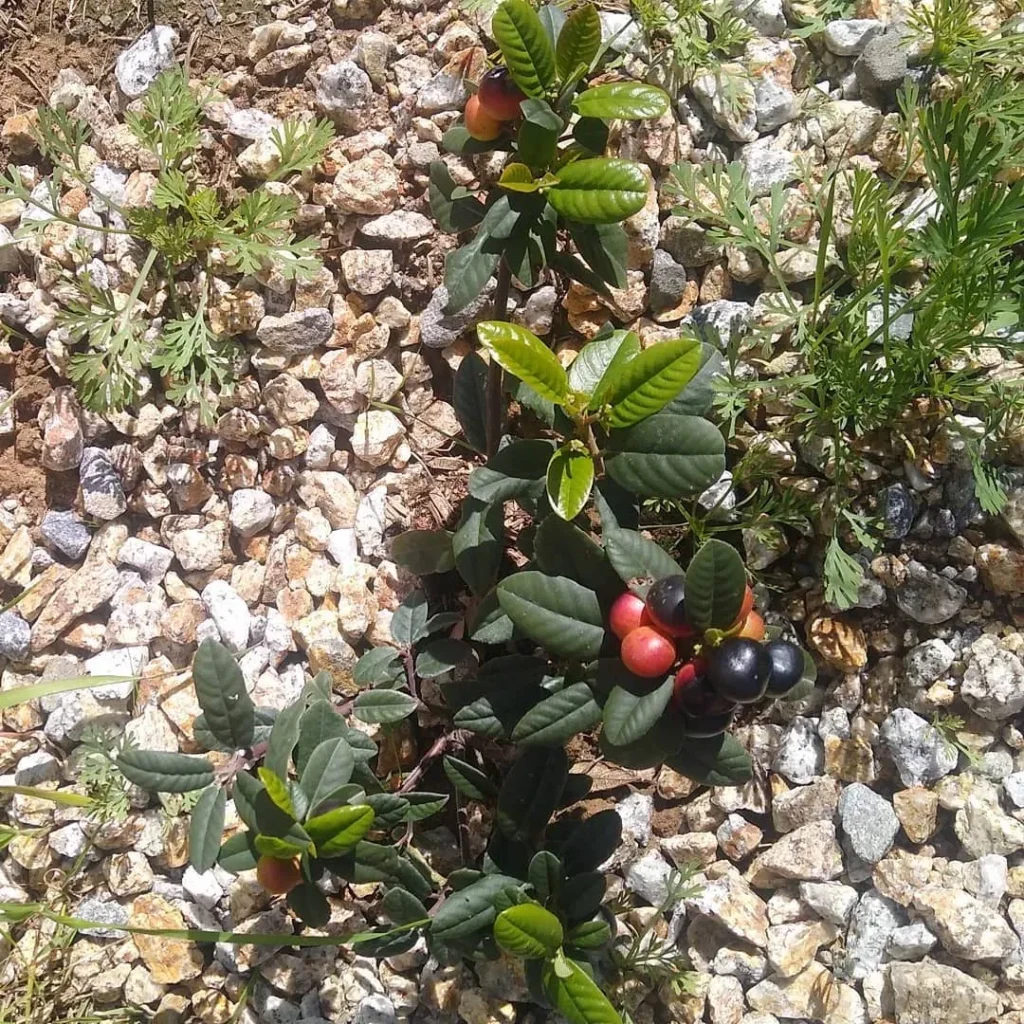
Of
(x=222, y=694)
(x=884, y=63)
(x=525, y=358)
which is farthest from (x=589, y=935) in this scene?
(x=884, y=63)

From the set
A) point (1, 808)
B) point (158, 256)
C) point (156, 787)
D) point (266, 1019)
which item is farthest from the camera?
point (158, 256)

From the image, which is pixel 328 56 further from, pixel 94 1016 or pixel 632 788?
pixel 94 1016

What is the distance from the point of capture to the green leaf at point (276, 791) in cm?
165

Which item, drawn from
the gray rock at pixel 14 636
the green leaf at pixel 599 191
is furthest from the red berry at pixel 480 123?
the gray rock at pixel 14 636

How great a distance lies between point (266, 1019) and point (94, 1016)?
41 cm

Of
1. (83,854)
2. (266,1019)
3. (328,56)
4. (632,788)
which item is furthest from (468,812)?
(328,56)

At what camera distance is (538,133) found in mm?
1734

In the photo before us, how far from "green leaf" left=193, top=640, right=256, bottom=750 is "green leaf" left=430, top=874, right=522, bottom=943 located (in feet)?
1.72

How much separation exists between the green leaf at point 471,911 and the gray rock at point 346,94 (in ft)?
6.28

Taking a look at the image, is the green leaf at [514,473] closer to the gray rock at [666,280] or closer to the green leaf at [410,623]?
the green leaf at [410,623]

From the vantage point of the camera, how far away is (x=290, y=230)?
2502mm

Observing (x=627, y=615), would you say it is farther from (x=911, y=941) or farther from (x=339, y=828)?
(x=911, y=941)

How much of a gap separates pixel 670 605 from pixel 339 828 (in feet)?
2.33

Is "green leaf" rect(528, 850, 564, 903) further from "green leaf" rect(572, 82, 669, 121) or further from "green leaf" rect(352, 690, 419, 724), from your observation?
"green leaf" rect(572, 82, 669, 121)
